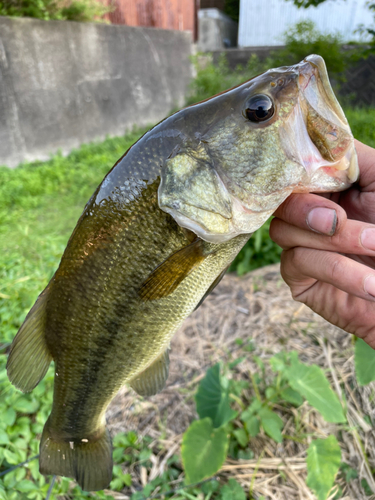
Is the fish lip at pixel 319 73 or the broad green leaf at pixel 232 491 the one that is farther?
the broad green leaf at pixel 232 491

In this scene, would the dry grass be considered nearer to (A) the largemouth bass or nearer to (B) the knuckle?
(A) the largemouth bass

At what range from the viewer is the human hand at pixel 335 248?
3.72 ft

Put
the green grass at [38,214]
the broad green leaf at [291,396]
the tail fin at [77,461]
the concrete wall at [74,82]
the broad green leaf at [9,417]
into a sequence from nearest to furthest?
the tail fin at [77,461] < the broad green leaf at [9,417] < the broad green leaf at [291,396] < the green grass at [38,214] < the concrete wall at [74,82]

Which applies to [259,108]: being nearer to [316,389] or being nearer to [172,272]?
[172,272]

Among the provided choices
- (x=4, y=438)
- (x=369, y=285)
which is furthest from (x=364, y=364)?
(x=4, y=438)

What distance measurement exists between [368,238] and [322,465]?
1121mm

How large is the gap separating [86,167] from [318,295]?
18.8ft

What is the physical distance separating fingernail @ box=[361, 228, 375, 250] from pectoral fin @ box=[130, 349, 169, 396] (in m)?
0.85

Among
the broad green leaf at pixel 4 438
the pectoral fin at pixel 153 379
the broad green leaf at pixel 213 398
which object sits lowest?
the broad green leaf at pixel 4 438

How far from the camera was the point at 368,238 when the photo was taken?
111cm

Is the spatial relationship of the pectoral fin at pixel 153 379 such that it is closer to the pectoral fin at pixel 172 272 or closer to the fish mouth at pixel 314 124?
Result: the pectoral fin at pixel 172 272

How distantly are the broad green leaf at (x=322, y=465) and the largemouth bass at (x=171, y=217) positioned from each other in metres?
0.92

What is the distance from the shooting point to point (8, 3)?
629 centimetres

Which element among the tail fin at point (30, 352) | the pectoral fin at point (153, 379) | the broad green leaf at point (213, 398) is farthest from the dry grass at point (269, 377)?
the tail fin at point (30, 352)
